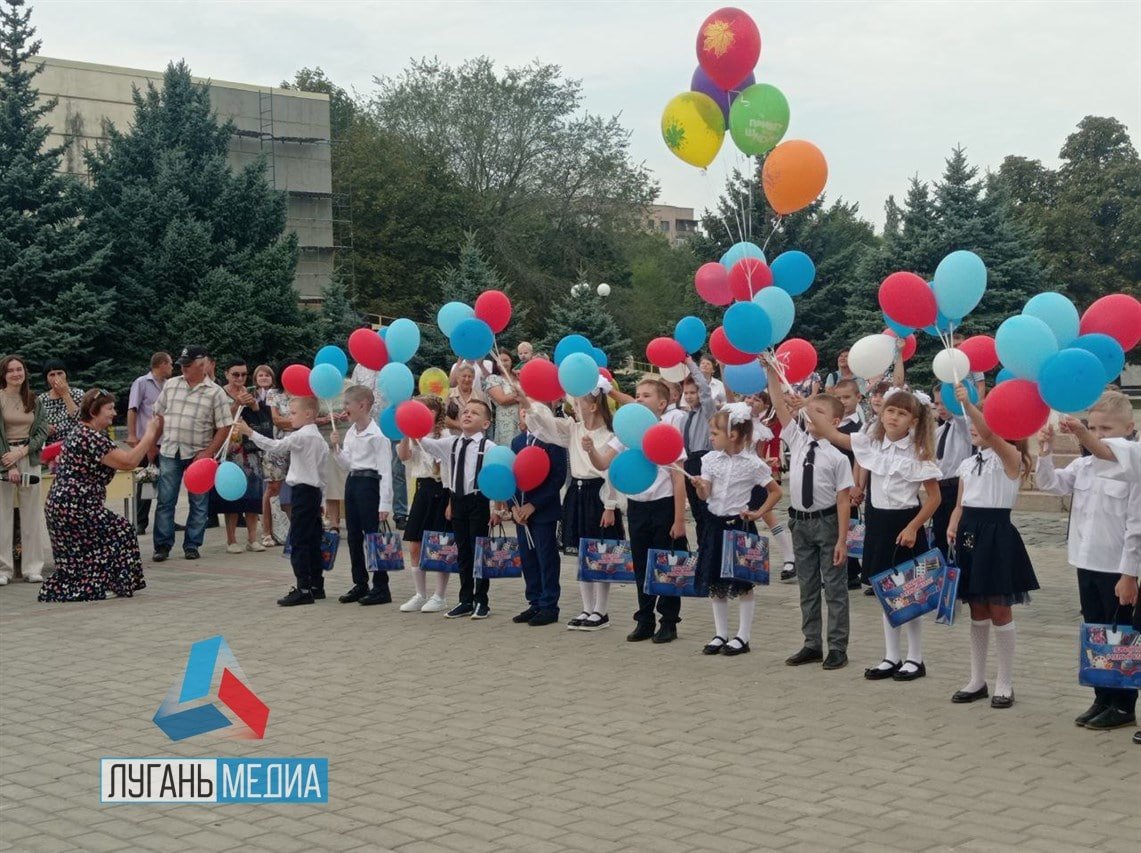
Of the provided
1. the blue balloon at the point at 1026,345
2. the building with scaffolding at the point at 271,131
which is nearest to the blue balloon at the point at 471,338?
the blue balloon at the point at 1026,345

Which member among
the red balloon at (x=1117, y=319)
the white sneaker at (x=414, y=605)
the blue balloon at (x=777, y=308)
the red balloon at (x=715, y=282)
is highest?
the red balloon at (x=715, y=282)

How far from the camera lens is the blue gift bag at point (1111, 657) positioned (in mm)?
6598

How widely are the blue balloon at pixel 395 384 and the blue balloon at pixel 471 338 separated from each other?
0.84 meters

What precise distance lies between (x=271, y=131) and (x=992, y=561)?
4932 cm

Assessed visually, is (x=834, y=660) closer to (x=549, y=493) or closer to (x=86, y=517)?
(x=549, y=493)

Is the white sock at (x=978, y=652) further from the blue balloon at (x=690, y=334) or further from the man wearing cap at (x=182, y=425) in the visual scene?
the man wearing cap at (x=182, y=425)

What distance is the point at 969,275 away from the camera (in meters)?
7.52

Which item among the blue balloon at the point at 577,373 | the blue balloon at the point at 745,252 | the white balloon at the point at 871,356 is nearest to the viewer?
the white balloon at the point at 871,356

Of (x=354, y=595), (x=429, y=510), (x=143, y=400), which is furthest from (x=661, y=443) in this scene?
(x=143, y=400)

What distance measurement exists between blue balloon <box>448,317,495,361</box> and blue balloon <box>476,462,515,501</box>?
0.85 metres

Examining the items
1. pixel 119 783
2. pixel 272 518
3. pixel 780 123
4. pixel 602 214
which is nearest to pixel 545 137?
pixel 602 214

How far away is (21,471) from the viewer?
42.4ft

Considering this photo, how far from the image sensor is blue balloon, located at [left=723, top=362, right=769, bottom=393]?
9.88 metres

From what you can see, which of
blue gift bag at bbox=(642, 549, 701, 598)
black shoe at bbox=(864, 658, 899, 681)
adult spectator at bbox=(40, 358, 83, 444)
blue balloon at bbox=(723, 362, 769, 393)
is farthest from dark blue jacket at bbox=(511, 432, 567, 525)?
adult spectator at bbox=(40, 358, 83, 444)
